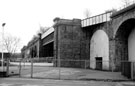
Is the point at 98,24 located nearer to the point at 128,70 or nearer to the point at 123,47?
the point at 123,47

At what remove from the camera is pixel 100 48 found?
3522 cm

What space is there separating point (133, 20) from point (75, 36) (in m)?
14.1

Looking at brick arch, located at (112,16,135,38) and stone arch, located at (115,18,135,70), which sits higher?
brick arch, located at (112,16,135,38)

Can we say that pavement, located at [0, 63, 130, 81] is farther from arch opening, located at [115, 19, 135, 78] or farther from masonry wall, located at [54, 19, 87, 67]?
masonry wall, located at [54, 19, 87, 67]

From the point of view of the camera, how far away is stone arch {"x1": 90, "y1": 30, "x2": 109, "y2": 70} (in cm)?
3281

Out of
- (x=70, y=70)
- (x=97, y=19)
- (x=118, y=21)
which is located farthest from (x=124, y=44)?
(x=70, y=70)

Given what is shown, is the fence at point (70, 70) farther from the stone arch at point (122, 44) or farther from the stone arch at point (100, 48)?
the stone arch at point (122, 44)

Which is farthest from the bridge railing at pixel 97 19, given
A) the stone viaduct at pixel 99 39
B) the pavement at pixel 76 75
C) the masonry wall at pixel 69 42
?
the pavement at pixel 76 75

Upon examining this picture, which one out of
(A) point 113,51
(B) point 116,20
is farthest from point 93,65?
(B) point 116,20

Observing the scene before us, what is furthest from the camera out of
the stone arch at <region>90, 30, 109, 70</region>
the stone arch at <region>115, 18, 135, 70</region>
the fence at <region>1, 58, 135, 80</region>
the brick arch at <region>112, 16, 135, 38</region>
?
the stone arch at <region>90, 30, 109, 70</region>

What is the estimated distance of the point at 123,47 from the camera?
100.0ft

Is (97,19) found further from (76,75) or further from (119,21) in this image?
(76,75)

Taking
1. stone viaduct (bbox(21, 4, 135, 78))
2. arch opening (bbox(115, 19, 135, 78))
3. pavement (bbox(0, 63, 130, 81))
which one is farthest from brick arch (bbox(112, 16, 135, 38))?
pavement (bbox(0, 63, 130, 81))

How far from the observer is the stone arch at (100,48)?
3281cm
